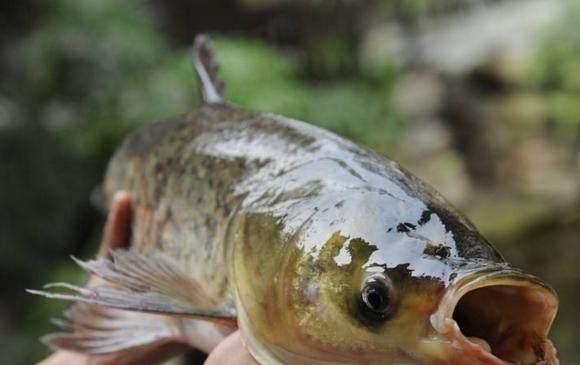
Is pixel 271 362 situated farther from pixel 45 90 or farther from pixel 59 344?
pixel 45 90

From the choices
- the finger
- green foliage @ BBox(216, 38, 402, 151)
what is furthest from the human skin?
green foliage @ BBox(216, 38, 402, 151)

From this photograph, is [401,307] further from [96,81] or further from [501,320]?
[96,81]

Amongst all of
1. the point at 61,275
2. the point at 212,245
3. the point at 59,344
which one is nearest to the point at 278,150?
the point at 212,245

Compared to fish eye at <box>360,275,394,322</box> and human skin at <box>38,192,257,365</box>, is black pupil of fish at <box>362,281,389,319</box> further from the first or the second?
human skin at <box>38,192,257,365</box>

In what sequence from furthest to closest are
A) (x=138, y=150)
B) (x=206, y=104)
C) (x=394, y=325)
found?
(x=138, y=150)
(x=206, y=104)
(x=394, y=325)

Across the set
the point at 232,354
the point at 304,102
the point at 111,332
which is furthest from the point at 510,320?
the point at 304,102

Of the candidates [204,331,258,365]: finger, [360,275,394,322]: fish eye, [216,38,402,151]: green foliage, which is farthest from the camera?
[216,38,402,151]: green foliage

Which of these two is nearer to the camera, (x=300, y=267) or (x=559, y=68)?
(x=300, y=267)

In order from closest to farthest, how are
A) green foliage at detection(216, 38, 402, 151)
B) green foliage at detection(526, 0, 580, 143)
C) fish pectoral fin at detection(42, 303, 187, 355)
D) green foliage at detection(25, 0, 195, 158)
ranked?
fish pectoral fin at detection(42, 303, 187, 355) → green foliage at detection(25, 0, 195, 158) → green foliage at detection(216, 38, 402, 151) → green foliage at detection(526, 0, 580, 143)
